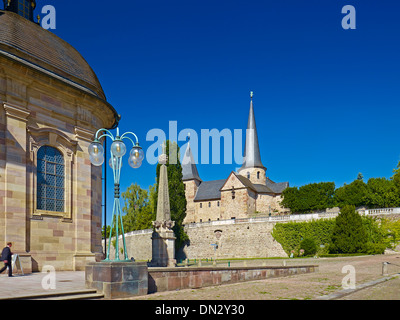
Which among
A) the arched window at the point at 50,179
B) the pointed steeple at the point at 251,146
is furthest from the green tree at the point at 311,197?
the arched window at the point at 50,179

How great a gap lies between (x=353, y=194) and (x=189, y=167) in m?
36.1

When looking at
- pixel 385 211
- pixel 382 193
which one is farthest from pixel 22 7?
pixel 382 193

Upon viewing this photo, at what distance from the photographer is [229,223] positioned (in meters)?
55.0

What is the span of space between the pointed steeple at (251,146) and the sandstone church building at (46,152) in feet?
199

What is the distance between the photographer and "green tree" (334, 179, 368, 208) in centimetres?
5928

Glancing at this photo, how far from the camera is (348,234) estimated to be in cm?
3822

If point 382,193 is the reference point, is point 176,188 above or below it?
above

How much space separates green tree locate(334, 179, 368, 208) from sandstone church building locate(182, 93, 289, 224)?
1370cm

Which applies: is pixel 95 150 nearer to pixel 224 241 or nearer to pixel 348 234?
pixel 348 234

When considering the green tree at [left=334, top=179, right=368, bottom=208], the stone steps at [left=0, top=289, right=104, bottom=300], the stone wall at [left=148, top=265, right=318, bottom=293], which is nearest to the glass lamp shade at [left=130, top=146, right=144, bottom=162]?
the stone wall at [left=148, top=265, right=318, bottom=293]

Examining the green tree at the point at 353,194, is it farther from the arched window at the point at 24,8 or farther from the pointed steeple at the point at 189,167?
the arched window at the point at 24,8

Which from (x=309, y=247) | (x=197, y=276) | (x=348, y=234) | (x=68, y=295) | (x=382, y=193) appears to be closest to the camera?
(x=68, y=295)

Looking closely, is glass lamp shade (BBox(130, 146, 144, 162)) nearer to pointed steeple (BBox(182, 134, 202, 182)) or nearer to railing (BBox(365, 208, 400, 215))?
railing (BBox(365, 208, 400, 215))
